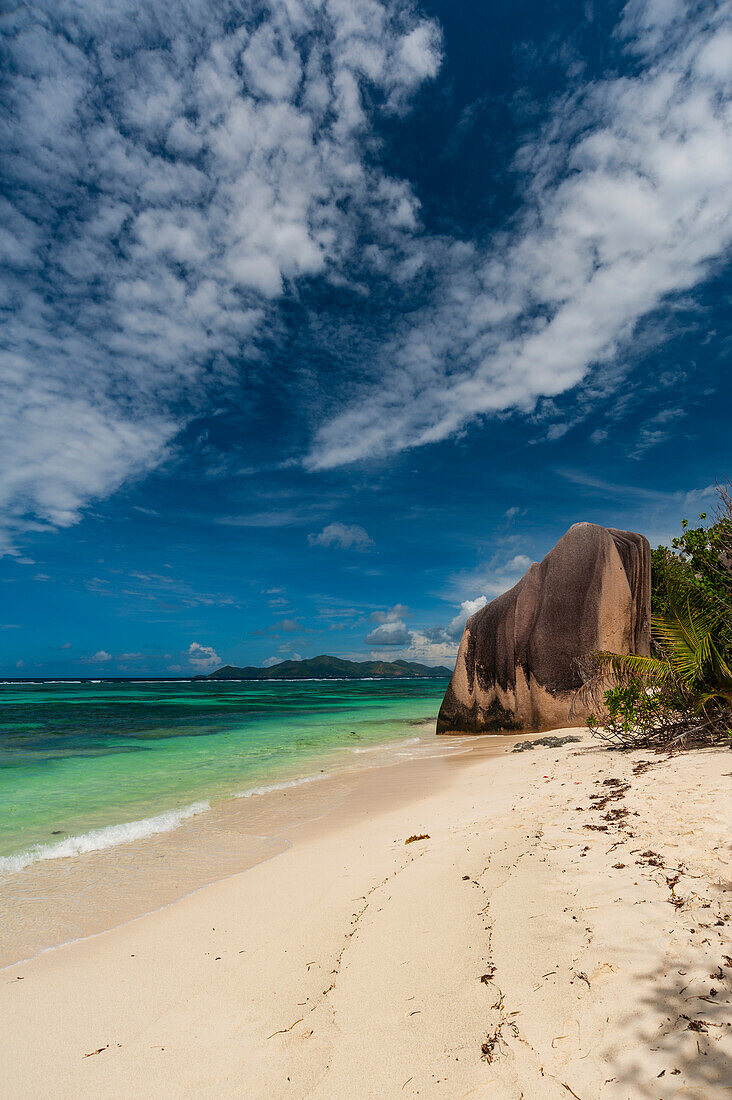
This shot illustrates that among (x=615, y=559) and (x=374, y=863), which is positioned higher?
(x=615, y=559)

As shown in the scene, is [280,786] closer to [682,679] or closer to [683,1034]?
[682,679]

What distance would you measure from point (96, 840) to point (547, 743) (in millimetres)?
8171

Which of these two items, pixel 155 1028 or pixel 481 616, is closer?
pixel 155 1028

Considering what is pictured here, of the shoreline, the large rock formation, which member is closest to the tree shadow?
the shoreline

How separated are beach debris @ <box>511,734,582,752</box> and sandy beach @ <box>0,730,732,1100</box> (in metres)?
5.56

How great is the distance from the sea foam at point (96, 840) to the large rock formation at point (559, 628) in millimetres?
8975

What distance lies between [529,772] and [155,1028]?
241 inches

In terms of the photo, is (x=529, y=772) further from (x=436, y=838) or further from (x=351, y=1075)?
(x=351, y=1075)

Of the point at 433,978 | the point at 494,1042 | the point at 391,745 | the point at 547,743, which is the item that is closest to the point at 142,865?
the point at 433,978

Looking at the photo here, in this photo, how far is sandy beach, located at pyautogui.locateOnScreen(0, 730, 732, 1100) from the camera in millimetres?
2092

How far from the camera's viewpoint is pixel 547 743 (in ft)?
34.1

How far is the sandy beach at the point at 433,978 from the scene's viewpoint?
2.09 m

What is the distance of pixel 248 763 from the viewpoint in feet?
39.5

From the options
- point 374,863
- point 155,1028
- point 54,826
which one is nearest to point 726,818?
point 374,863
